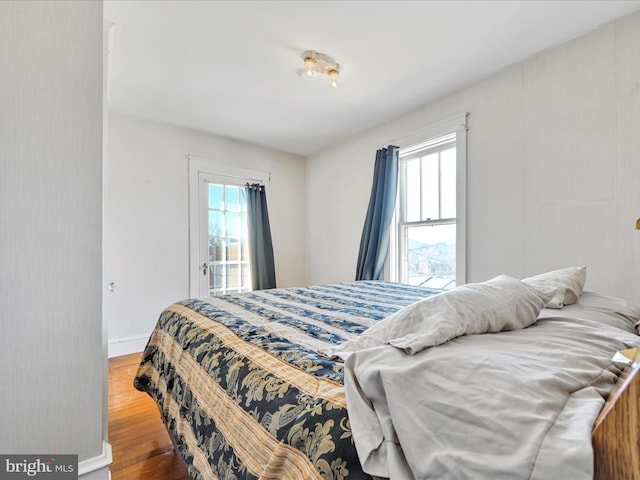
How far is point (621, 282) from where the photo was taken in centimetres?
179

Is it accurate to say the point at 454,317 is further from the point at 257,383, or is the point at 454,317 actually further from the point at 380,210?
the point at 380,210

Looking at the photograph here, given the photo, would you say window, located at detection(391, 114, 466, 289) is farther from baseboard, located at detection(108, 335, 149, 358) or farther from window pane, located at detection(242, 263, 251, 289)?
baseboard, located at detection(108, 335, 149, 358)

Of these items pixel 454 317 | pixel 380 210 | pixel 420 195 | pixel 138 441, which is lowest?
pixel 138 441

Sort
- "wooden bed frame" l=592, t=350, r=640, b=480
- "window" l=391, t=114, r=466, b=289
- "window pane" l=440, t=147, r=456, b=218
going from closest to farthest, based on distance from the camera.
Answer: "wooden bed frame" l=592, t=350, r=640, b=480
"window" l=391, t=114, r=466, b=289
"window pane" l=440, t=147, r=456, b=218

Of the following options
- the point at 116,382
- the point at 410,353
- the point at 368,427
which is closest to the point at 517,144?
the point at 410,353

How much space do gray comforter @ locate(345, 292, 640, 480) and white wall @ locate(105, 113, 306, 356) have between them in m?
3.12

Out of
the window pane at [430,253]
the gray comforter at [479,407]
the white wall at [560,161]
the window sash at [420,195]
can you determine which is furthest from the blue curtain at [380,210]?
the gray comforter at [479,407]

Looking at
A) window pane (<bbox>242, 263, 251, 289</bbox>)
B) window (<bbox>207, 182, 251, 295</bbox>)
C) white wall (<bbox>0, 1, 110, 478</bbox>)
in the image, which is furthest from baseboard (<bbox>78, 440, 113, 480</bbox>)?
window pane (<bbox>242, 263, 251, 289</bbox>)

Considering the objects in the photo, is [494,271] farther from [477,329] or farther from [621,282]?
[477,329]

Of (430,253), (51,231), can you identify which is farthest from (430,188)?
(51,231)

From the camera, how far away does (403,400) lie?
576 millimetres

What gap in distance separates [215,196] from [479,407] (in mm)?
3669

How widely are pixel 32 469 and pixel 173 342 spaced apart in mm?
617

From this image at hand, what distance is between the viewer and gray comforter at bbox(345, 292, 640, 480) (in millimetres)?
458
